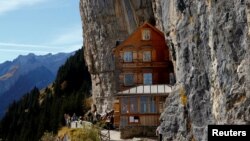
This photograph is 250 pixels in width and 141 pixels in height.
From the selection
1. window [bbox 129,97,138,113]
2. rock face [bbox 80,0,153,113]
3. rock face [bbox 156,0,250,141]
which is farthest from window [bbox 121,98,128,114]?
rock face [bbox 80,0,153,113]

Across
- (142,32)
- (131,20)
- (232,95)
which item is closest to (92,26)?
(131,20)

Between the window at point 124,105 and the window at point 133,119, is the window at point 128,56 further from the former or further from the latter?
the window at point 133,119

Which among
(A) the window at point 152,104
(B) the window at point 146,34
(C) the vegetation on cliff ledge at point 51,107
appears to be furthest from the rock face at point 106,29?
(A) the window at point 152,104

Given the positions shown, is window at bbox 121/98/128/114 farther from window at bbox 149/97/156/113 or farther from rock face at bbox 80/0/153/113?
rock face at bbox 80/0/153/113

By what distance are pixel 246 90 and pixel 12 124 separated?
116 metres

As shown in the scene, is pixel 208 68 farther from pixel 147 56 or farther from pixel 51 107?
pixel 51 107

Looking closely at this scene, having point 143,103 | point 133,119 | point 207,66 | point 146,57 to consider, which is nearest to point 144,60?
point 146,57

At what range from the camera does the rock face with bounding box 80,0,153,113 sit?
82.6 meters

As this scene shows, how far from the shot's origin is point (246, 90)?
2739 centimetres

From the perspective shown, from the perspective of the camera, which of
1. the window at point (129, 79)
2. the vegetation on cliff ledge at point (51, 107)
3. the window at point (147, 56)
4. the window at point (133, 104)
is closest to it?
the window at point (133, 104)

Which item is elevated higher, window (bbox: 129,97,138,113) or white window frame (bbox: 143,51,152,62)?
white window frame (bbox: 143,51,152,62)

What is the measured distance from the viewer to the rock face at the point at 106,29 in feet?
271

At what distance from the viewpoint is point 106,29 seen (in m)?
83.3

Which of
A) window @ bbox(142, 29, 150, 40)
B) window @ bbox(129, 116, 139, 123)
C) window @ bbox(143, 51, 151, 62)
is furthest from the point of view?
window @ bbox(142, 29, 150, 40)
